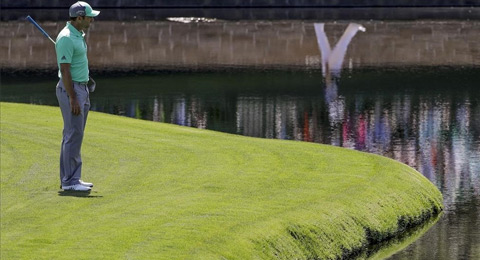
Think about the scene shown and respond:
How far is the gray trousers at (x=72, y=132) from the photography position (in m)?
16.6

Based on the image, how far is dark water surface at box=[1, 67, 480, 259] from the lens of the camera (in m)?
22.6

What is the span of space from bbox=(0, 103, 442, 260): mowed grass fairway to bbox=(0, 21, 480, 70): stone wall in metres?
32.0

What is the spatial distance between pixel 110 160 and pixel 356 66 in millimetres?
34993

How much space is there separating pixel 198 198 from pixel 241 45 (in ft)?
165

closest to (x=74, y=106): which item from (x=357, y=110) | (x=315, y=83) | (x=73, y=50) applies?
(x=73, y=50)

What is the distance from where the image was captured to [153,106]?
38719mm

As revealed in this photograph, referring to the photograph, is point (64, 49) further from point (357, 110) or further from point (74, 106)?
point (357, 110)

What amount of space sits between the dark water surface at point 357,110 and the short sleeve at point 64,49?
18.3 feet

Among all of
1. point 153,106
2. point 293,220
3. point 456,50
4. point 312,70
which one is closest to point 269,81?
point 312,70

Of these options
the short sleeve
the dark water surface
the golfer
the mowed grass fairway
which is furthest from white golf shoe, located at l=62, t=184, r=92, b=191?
the dark water surface

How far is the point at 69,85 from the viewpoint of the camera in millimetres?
16312

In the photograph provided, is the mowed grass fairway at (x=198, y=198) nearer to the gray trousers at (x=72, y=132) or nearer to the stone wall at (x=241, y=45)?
the gray trousers at (x=72, y=132)

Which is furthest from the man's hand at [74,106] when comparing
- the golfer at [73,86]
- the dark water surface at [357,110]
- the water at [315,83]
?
the water at [315,83]

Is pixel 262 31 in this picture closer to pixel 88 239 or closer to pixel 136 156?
pixel 136 156
